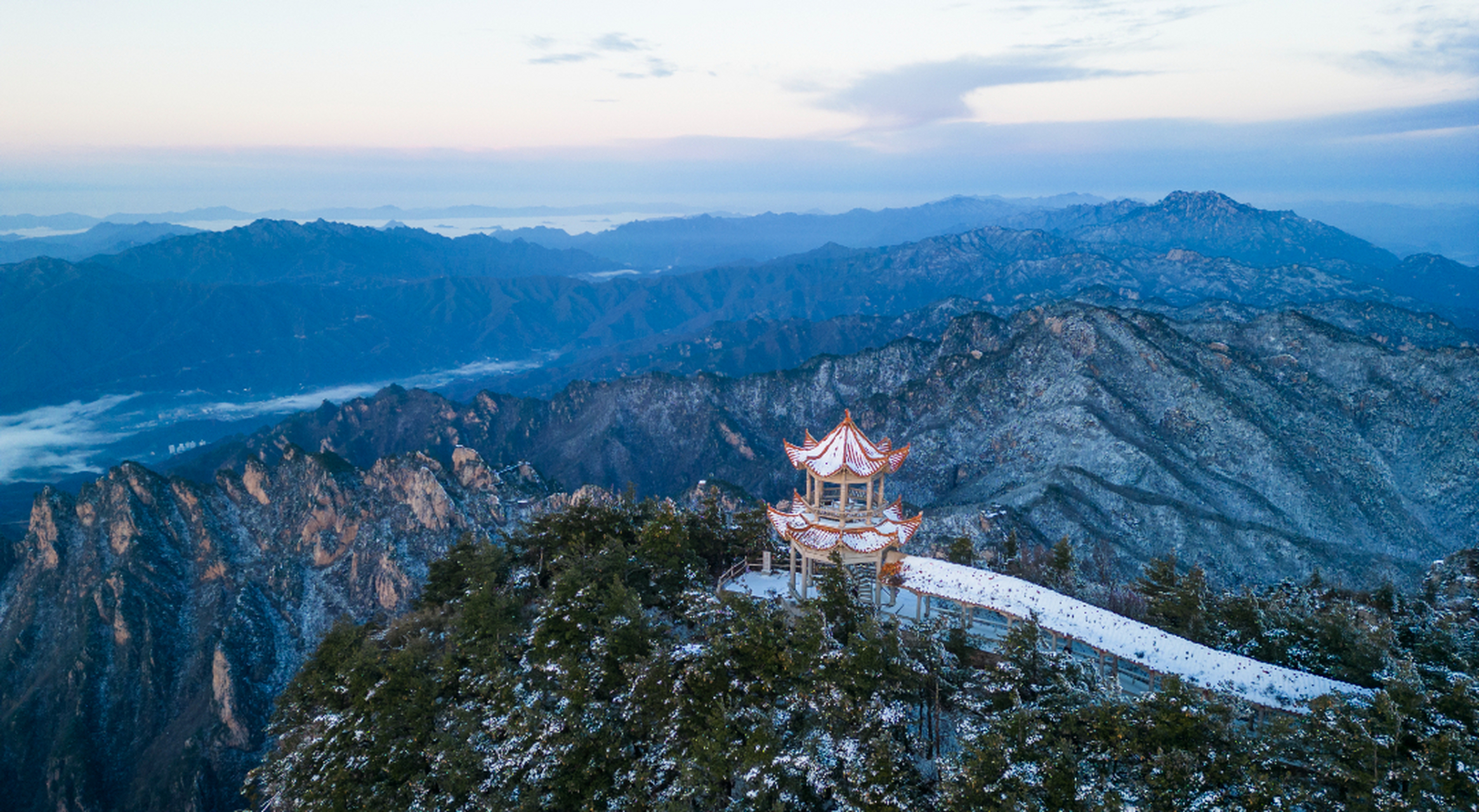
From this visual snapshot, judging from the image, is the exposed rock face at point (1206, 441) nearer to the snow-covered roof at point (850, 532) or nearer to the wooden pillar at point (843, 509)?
the snow-covered roof at point (850, 532)

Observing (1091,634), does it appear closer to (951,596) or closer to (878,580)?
(951,596)

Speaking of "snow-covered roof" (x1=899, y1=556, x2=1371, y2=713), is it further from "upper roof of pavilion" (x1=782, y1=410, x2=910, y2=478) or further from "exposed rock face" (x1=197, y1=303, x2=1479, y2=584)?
"exposed rock face" (x1=197, y1=303, x2=1479, y2=584)

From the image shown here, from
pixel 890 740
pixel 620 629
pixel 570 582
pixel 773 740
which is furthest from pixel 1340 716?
pixel 570 582

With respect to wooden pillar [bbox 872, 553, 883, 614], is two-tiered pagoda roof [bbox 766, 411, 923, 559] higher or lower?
higher

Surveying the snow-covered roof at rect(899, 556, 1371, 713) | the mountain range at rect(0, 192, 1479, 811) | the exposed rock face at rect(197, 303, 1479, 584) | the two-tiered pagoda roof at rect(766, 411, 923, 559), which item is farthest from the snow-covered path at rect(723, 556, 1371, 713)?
the exposed rock face at rect(197, 303, 1479, 584)

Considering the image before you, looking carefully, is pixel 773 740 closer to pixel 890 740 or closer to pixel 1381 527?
pixel 890 740

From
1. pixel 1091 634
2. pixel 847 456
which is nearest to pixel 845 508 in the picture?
pixel 847 456
